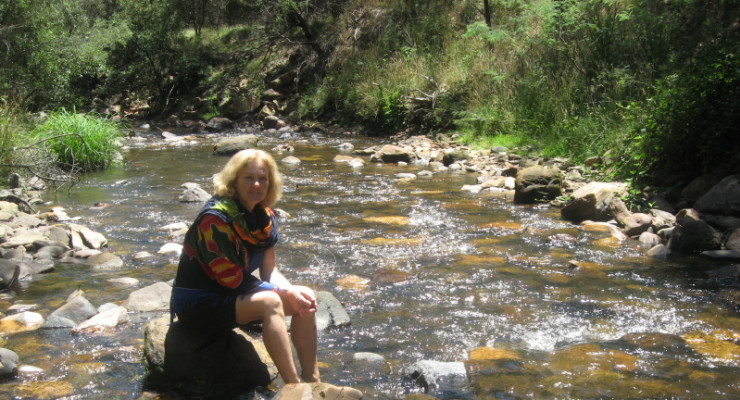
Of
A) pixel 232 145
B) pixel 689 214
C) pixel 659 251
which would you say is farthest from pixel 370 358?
pixel 232 145

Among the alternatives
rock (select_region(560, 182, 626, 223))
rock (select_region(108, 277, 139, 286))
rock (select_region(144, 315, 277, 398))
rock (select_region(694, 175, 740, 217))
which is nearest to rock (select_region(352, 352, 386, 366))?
rock (select_region(144, 315, 277, 398))

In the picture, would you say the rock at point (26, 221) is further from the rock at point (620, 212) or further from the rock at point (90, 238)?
the rock at point (620, 212)

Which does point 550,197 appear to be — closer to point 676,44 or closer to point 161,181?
point 676,44

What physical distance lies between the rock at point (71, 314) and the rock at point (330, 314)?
1.62 meters

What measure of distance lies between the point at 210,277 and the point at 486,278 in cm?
286

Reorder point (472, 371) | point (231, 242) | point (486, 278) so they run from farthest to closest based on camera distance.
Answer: point (486, 278) < point (472, 371) < point (231, 242)

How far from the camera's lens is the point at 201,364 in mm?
3416

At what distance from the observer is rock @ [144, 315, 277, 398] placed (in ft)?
11.1

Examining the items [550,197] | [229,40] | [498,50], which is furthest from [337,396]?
[229,40]

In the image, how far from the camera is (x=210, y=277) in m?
3.32

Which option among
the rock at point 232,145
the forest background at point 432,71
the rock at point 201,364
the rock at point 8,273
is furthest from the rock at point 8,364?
the rock at point 232,145

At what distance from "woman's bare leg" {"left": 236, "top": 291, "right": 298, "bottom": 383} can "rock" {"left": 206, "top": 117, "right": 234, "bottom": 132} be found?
18065 mm

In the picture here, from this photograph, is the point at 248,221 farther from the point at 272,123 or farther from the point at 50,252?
the point at 272,123

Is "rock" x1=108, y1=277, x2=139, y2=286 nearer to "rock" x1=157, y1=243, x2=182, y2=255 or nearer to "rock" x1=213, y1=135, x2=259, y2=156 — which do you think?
"rock" x1=157, y1=243, x2=182, y2=255
